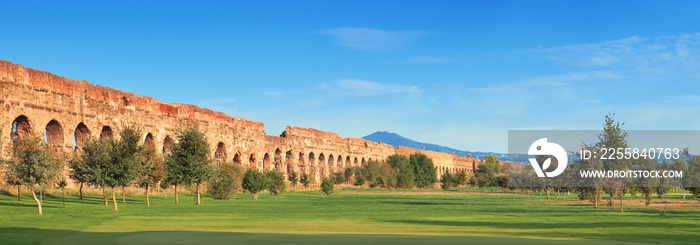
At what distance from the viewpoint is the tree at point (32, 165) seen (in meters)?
23.4

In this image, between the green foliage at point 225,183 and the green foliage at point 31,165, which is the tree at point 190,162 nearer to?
the green foliage at point 225,183

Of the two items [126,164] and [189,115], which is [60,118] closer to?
[126,164]

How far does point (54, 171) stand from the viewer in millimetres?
24125

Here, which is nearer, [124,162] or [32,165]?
[32,165]

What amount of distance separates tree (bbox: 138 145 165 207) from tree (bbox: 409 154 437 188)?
2507 inches

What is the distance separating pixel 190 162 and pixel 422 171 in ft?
210

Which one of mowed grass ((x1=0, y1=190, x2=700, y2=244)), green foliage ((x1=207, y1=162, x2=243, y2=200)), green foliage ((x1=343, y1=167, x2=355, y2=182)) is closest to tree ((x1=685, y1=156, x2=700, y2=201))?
mowed grass ((x1=0, y1=190, x2=700, y2=244))

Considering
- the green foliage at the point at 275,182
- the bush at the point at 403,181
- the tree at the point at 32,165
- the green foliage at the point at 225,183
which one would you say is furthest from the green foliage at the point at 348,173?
the tree at the point at 32,165

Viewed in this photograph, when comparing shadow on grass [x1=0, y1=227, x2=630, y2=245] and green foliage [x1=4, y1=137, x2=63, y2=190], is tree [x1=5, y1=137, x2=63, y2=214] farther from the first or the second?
shadow on grass [x1=0, y1=227, x2=630, y2=245]

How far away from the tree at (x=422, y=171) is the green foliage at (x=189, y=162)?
60630 millimetres

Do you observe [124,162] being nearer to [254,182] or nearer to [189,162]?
[189,162]

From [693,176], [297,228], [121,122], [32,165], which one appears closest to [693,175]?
[693,176]

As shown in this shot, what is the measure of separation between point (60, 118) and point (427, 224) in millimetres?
23208

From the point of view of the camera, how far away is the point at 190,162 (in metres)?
34.3
